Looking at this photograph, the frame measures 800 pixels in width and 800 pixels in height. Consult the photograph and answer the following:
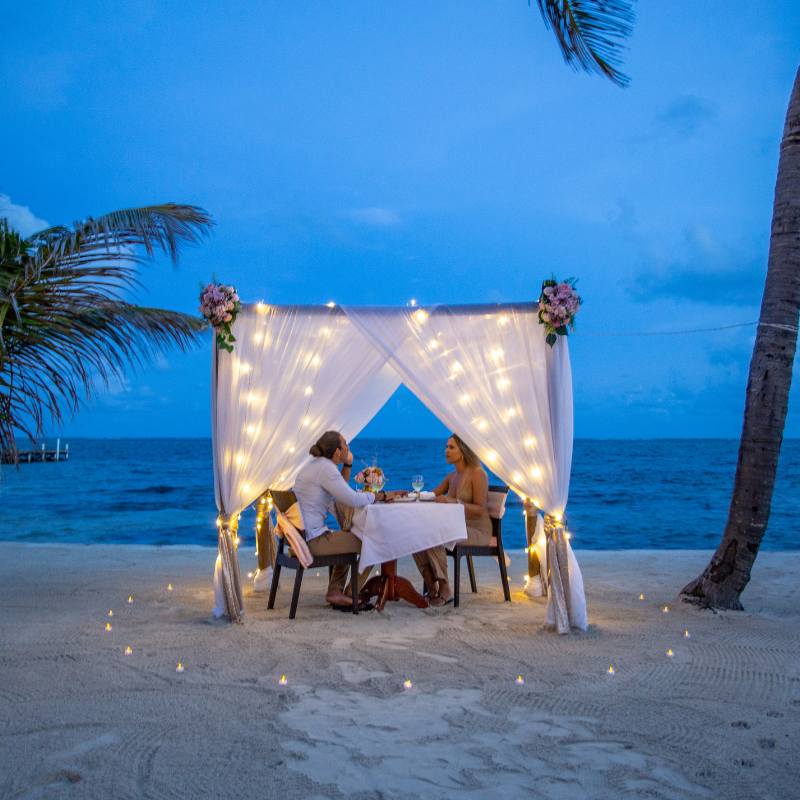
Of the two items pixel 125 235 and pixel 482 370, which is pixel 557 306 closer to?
pixel 482 370

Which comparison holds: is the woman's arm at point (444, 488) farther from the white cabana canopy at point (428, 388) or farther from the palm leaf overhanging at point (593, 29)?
the palm leaf overhanging at point (593, 29)

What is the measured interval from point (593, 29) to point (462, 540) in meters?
3.94

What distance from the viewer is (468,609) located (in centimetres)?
507

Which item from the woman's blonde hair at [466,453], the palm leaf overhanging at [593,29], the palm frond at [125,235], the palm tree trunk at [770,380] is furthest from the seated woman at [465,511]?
the palm leaf overhanging at [593,29]

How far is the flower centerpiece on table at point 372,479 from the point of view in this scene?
529 cm

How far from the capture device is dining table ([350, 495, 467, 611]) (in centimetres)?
488

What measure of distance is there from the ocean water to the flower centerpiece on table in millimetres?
2222

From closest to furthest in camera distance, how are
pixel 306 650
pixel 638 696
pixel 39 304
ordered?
pixel 638 696, pixel 306 650, pixel 39 304

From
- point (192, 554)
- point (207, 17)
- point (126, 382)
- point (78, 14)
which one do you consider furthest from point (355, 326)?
point (78, 14)

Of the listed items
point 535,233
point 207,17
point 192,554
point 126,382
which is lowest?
point 192,554

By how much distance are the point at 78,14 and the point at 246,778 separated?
11.2 meters

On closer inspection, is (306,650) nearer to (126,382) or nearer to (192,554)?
(126,382)

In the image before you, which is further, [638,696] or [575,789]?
[638,696]

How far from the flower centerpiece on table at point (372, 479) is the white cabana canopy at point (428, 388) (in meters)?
0.64
